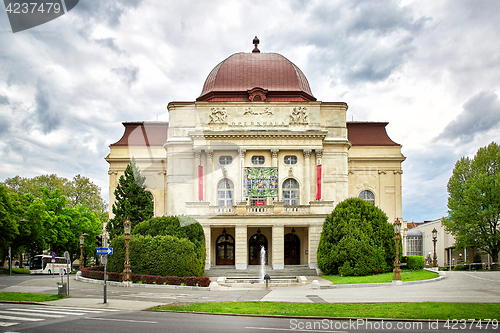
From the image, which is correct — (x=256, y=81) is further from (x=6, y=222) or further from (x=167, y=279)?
(x=6, y=222)

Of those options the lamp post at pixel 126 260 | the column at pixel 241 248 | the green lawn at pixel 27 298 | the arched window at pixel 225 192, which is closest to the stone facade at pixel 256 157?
the arched window at pixel 225 192

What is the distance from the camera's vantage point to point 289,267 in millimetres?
39281

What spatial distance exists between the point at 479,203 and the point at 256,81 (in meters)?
28.6

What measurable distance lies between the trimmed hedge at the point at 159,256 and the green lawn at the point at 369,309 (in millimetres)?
12999

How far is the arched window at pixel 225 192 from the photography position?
155 ft

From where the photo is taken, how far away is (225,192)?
4775 centimetres

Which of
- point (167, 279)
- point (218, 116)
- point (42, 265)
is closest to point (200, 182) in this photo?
point (218, 116)

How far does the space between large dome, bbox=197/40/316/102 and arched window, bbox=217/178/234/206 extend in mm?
10612

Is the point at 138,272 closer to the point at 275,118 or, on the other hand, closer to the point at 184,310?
the point at 184,310

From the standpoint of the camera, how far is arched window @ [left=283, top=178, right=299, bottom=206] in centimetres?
4772

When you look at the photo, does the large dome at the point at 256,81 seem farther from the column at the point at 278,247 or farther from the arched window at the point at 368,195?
the column at the point at 278,247

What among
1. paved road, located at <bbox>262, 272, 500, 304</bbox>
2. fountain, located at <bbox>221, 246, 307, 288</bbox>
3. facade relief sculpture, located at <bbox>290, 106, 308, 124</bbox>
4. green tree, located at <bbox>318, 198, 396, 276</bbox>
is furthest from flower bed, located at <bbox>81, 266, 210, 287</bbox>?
facade relief sculpture, located at <bbox>290, 106, 308, 124</bbox>

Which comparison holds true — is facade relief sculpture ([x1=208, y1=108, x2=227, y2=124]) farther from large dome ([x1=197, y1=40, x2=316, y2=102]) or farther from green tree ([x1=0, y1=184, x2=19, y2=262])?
green tree ([x1=0, y1=184, x2=19, y2=262])

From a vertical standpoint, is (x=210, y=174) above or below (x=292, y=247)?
above
